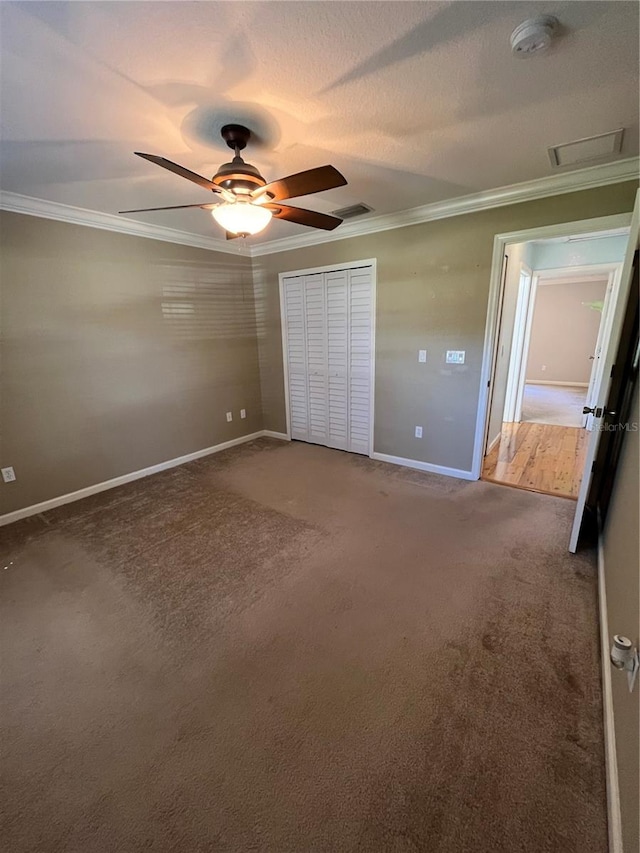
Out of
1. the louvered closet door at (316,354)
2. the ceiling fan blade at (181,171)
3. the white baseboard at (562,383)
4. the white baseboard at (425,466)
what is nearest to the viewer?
the ceiling fan blade at (181,171)

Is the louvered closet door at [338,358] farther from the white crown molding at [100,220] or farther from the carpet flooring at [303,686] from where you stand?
the carpet flooring at [303,686]

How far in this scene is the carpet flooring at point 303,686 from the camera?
108 centimetres

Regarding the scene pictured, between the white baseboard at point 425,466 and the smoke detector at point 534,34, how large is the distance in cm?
284

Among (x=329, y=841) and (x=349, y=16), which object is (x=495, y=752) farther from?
Answer: (x=349, y=16)

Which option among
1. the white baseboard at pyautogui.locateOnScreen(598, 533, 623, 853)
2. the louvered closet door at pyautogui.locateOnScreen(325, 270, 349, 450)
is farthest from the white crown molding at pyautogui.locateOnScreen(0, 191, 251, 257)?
the white baseboard at pyautogui.locateOnScreen(598, 533, 623, 853)

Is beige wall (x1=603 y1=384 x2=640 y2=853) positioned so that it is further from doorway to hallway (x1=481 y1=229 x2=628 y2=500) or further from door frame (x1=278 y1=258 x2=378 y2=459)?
door frame (x1=278 y1=258 x2=378 y2=459)

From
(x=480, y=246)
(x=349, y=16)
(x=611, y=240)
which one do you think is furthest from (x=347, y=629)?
(x=611, y=240)

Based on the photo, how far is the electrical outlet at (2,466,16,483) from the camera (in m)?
2.74

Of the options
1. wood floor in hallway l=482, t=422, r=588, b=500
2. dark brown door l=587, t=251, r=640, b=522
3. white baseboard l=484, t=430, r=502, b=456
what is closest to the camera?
dark brown door l=587, t=251, r=640, b=522

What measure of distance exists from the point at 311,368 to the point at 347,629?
3032 millimetres

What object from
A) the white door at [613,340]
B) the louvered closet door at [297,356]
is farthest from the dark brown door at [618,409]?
the louvered closet door at [297,356]

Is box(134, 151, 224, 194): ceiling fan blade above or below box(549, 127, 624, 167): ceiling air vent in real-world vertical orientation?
below

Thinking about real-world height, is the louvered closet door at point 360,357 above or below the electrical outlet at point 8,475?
above

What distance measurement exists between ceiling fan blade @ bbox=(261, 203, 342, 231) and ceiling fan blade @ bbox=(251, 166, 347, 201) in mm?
144
